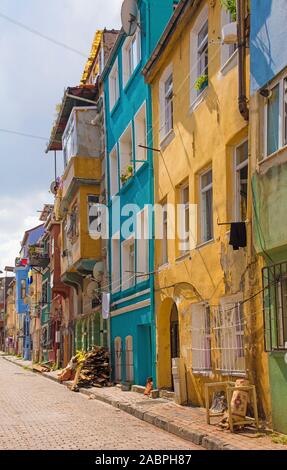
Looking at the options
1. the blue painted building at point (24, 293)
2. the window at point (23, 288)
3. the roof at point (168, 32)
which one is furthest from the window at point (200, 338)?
the window at point (23, 288)

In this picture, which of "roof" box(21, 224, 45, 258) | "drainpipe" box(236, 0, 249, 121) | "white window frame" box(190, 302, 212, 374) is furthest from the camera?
"roof" box(21, 224, 45, 258)

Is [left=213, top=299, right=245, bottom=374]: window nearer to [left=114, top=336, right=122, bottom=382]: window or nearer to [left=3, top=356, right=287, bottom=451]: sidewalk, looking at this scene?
[left=3, top=356, right=287, bottom=451]: sidewalk

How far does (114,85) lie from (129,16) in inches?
180

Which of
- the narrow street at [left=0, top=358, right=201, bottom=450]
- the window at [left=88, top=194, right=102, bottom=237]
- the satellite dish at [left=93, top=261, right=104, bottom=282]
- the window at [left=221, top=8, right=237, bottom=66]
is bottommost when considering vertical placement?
the narrow street at [left=0, top=358, right=201, bottom=450]

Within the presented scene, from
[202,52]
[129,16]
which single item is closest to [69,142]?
[129,16]

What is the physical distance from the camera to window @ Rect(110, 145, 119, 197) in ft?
77.0

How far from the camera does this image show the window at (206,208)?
14.2 metres

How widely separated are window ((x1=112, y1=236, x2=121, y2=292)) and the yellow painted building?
5320 millimetres

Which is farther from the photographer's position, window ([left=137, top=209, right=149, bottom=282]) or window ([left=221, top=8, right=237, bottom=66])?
window ([left=137, top=209, right=149, bottom=282])

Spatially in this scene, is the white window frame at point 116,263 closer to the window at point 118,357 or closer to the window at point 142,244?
the window at point 118,357

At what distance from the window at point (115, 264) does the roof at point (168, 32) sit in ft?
22.2

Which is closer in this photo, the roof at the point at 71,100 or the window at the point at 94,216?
the window at the point at 94,216

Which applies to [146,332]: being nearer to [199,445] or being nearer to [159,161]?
[159,161]

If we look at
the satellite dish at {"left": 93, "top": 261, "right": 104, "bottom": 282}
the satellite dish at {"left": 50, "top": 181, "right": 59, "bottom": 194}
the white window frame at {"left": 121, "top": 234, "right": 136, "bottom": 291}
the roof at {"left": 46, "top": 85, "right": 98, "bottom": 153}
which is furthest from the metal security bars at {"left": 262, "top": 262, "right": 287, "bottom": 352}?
the satellite dish at {"left": 50, "top": 181, "right": 59, "bottom": 194}
